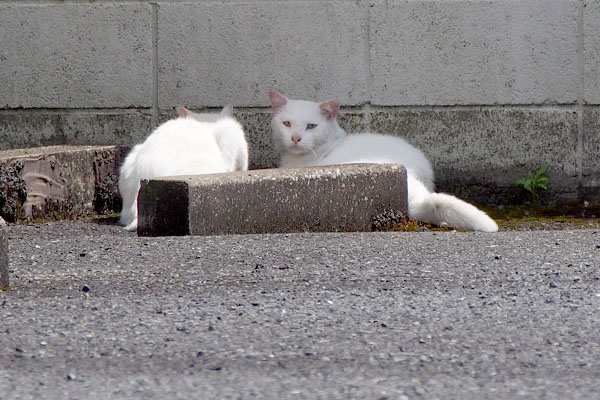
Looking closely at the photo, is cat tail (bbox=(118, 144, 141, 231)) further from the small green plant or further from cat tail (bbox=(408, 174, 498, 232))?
the small green plant

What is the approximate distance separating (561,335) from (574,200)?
151 inches

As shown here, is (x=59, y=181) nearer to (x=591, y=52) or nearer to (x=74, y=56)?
(x=74, y=56)

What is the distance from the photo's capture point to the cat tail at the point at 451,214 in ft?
16.1

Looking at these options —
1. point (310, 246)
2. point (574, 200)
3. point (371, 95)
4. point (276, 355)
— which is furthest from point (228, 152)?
point (276, 355)

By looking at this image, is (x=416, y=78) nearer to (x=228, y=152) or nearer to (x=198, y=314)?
(x=228, y=152)

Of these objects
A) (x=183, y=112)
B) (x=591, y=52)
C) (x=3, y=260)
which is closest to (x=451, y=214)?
(x=183, y=112)

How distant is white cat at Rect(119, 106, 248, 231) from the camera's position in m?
5.14

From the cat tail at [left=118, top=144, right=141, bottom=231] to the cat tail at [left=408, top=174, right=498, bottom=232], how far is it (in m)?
1.55

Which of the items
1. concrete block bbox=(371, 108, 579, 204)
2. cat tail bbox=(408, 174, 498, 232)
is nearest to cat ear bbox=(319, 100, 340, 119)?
concrete block bbox=(371, 108, 579, 204)

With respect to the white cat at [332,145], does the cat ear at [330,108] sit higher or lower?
higher

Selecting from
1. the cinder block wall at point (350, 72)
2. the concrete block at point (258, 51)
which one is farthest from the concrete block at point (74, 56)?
the concrete block at point (258, 51)

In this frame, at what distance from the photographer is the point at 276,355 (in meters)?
2.52

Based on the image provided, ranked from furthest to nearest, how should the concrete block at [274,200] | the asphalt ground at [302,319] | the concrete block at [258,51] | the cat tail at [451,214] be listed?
the concrete block at [258,51], the cat tail at [451,214], the concrete block at [274,200], the asphalt ground at [302,319]

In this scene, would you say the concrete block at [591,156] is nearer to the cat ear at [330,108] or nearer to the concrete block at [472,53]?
the concrete block at [472,53]
